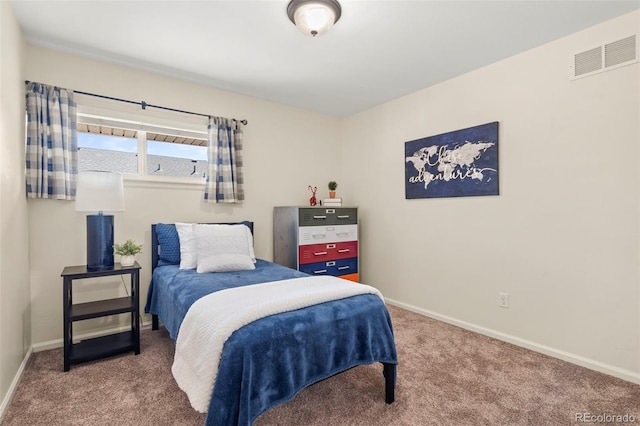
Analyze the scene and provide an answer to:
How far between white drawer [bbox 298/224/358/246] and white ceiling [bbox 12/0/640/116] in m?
1.55

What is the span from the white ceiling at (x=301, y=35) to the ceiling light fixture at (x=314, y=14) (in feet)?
0.24

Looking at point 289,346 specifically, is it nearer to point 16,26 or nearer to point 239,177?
point 239,177

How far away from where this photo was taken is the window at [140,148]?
2.80 meters

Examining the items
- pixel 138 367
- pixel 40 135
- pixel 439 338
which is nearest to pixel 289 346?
pixel 138 367

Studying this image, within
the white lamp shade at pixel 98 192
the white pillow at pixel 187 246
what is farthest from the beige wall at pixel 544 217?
the white lamp shade at pixel 98 192

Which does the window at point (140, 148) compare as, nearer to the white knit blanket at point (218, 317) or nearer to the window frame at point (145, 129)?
the window frame at point (145, 129)

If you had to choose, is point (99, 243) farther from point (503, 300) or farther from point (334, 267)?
point (503, 300)

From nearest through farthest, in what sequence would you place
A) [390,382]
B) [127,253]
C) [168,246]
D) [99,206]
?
[390,382] < [99,206] < [127,253] < [168,246]

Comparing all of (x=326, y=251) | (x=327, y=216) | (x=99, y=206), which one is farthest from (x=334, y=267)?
(x=99, y=206)

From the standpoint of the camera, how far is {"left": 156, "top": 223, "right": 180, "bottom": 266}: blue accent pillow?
283 centimetres

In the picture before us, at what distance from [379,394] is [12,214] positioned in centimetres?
253

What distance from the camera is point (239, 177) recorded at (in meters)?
3.42

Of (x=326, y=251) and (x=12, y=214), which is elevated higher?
(x=12, y=214)

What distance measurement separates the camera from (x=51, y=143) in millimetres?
2484
